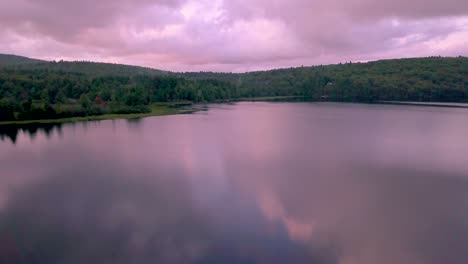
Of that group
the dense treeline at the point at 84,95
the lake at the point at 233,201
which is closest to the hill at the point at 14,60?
the dense treeline at the point at 84,95

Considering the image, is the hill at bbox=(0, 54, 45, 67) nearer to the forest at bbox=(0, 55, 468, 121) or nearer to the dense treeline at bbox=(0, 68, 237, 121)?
the forest at bbox=(0, 55, 468, 121)

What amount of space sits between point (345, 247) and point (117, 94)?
2488 inches

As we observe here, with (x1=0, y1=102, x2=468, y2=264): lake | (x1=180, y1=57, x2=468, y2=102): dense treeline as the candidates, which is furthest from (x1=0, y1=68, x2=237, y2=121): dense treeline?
(x1=180, y1=57, x2=468, y2=102): dense treeline

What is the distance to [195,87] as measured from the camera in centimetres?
9444

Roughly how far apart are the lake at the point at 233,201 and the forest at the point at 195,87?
74.6ft

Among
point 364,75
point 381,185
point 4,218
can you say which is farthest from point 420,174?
point 364,75

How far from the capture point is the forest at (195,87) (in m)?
54.4

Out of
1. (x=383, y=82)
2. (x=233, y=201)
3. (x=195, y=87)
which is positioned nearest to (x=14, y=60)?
(x=195, y=87)

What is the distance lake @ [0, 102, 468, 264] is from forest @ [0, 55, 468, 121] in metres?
22.7

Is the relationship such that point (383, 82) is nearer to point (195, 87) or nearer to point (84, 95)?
point (195, 87)

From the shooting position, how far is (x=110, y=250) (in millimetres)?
12180

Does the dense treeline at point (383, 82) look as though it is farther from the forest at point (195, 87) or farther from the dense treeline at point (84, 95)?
the dense treeline at point (84, 95)

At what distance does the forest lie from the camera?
54.4 m

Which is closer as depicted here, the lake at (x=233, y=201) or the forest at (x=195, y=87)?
the lake at (x=233, y=201)
